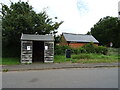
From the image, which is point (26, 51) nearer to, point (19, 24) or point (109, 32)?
point (19, 24)

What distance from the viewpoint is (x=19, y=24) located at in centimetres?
2286

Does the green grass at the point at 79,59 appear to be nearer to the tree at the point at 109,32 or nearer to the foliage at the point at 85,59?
the foliage at the point at 85,59

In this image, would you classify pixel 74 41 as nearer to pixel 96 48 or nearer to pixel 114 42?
pixel 96 48

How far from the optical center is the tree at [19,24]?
22.8m

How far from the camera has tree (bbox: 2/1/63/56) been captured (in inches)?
897

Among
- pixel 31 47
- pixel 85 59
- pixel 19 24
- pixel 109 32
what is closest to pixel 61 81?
pixel 31 47

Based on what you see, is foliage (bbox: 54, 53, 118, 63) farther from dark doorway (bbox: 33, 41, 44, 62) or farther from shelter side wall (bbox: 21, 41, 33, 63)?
shelter side wall (bbox: 21, 41, 33, 63)

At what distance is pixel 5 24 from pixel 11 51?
Answer: 11.4ft

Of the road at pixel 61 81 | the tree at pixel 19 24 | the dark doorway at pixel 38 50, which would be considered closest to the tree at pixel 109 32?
the tree at pixel 19 24

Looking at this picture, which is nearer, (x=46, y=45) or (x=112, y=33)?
(x=46, y=45)

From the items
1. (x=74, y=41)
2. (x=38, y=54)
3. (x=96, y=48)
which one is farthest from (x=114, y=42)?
(x=38, y=54)

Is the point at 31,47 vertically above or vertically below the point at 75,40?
below

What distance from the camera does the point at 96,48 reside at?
30.7m

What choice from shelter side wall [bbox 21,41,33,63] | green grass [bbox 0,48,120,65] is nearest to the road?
shelter side wall [bbox 21,41,33,63]
